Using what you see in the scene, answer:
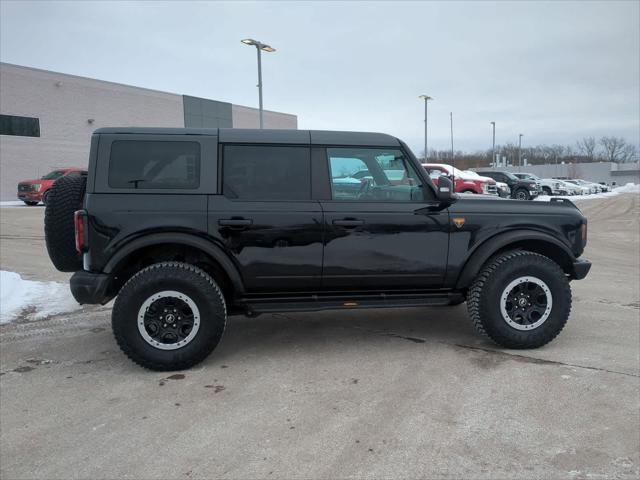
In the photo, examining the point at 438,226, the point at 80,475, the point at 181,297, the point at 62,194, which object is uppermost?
the point at 62,194

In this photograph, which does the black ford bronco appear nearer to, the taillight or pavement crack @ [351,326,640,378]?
the taillight

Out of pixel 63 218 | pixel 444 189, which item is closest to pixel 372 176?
pixel 444 189

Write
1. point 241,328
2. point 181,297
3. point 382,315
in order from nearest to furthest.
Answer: point 181,297
point 241,328
point 382,315

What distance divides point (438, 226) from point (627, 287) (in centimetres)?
430

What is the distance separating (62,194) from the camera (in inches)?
166

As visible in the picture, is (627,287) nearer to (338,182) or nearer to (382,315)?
(382,315)

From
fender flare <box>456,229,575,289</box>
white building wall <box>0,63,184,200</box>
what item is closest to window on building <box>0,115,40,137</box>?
white building wall <box>0,63,184,200</box>

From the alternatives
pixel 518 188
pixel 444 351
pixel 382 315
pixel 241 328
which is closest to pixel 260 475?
pixel 444 351

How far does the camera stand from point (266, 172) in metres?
4.25

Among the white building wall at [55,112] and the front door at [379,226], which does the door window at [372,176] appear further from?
the white building wall at [55,112]

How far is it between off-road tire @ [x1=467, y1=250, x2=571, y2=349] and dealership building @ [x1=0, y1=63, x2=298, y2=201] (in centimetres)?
3353

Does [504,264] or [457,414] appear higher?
[504,264]

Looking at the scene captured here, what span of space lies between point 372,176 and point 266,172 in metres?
0.90

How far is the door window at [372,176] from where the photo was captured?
432 cm
